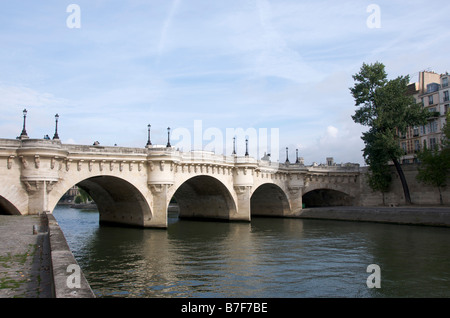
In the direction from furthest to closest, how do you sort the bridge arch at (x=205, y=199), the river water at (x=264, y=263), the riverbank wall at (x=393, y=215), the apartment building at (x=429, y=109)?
the apartment building at (x=429, y=109) → the bridge arch at (x=205, y=199) → the riverbank wall at (x=393, y=215) → the river water at (x=264, y=263)

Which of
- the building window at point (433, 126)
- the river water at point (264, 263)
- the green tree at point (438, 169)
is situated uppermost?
the building window at point (433, 126)

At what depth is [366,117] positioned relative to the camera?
54.6 metres

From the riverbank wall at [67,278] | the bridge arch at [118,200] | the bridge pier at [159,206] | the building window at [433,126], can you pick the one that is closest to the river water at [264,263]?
the bridge pier at [159,206]

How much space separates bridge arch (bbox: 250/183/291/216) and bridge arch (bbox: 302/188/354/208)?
18.1 feet

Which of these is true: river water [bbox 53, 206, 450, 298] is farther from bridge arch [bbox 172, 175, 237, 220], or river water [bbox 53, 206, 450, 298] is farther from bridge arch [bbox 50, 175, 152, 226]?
bridge arch [bbox 172, 175, 237, 220]

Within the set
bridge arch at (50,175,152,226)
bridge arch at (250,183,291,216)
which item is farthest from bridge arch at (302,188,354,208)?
bridge arch at (50,175,152,226)

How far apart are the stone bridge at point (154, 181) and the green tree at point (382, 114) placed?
8.03 metres

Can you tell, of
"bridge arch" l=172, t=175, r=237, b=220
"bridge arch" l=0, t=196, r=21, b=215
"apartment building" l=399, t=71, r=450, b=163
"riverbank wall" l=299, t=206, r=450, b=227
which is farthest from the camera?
"apartment building" l=399, t=71, r=450, b=163

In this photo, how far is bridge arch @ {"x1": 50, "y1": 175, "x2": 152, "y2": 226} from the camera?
38.1 metres

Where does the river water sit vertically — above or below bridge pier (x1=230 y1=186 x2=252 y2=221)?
below

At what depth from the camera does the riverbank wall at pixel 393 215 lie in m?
40.6

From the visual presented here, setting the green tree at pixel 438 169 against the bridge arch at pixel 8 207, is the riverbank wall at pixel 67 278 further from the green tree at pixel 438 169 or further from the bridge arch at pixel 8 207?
the green tree at pixel 438 169
